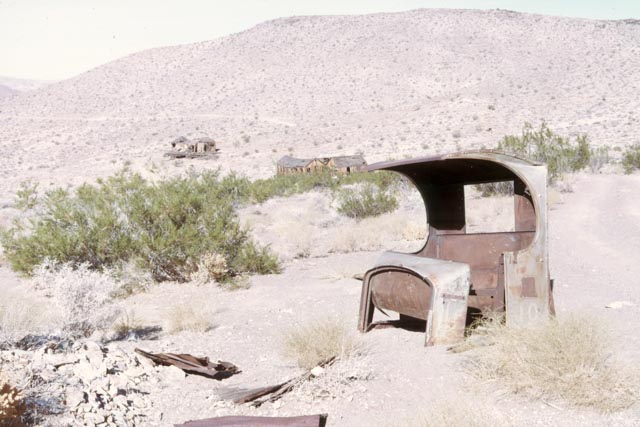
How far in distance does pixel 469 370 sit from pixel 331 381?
47.3 inches

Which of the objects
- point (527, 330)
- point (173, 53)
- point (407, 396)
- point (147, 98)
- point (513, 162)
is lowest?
point (407, 396)

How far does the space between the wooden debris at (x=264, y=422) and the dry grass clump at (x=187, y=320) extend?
3.01 m

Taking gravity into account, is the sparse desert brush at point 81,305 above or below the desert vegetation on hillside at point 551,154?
below

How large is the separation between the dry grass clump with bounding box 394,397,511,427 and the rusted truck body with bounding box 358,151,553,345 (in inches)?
63.8

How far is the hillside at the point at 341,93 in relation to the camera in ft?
160

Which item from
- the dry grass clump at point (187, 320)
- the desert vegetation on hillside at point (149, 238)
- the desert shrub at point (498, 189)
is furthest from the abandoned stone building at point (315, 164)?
the dry grass clump at point (187, 320)

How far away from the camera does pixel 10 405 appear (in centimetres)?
445

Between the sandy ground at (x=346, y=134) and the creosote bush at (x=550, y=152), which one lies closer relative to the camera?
the sandy ground at (x=346, y=134)

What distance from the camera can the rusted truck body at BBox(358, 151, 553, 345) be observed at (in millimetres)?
6109

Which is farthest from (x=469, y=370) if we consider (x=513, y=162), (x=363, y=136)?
(x=363, y=136)

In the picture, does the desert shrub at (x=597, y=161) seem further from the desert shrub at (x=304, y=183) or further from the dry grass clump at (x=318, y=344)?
the dry grass clump at (x=318, y=344)

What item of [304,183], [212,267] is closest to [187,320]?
[212,267]

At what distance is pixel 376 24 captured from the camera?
88250 mm

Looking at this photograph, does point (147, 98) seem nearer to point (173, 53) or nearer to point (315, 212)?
point (173, 53)
